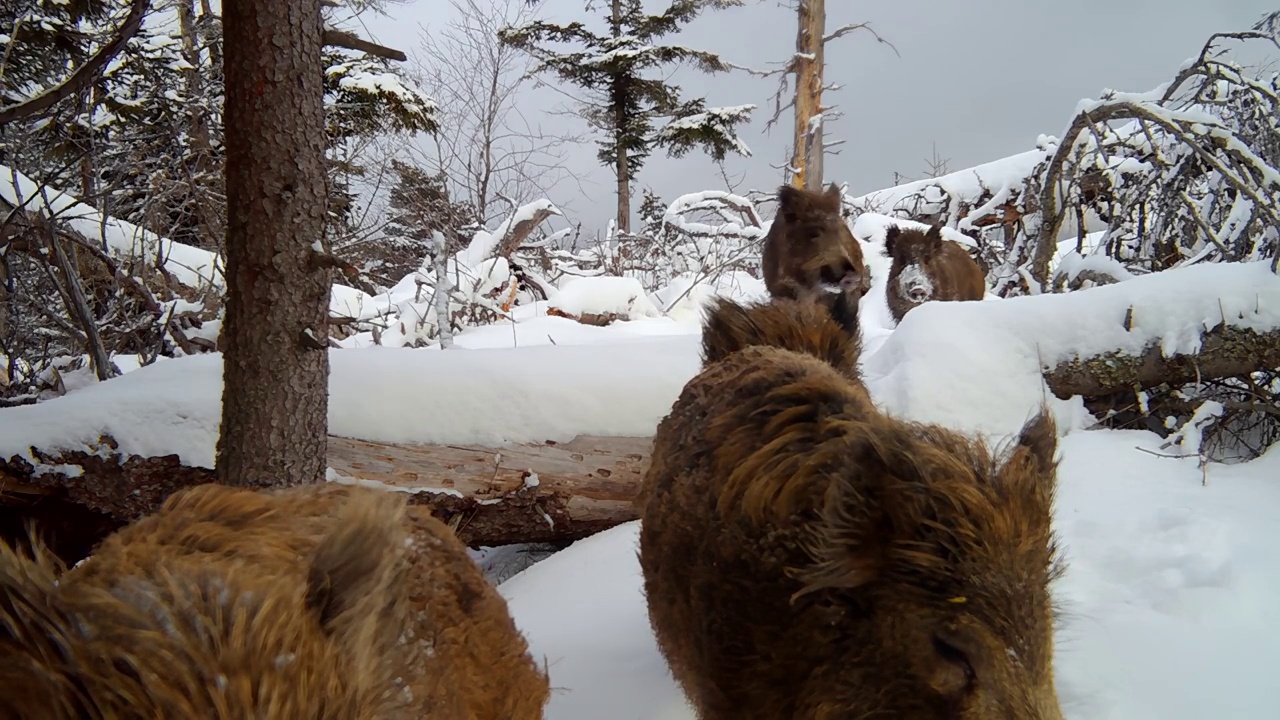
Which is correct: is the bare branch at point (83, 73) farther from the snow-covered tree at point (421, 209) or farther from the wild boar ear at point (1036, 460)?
the snow-covered tree at point (421, 209)

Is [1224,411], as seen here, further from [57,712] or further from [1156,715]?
[57,712]

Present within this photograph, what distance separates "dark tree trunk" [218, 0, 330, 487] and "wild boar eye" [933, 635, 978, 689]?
2.45 metres

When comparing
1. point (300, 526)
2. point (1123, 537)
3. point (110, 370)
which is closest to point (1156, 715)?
point (1123, 537)

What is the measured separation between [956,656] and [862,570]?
0.77 ft

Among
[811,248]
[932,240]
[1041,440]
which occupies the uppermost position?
[932,240]

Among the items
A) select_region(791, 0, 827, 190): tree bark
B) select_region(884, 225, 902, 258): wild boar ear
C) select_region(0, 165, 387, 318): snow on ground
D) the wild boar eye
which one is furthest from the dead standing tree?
the wild boar eye

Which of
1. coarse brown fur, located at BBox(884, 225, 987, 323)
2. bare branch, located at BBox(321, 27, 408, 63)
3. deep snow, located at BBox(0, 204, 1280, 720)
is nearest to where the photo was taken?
deep snow, located at BBox(0, 204, 1280, 720)

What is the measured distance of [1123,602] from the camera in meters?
2.50

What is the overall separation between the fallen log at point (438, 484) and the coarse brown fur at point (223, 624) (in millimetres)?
1379

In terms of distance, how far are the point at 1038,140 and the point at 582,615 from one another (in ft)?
40.6

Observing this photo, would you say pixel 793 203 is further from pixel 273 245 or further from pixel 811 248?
pixel 273 245

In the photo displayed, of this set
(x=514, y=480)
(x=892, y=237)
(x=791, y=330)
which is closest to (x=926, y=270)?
(x=892, y=237)

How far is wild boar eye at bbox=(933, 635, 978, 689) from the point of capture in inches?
Result: 51.3

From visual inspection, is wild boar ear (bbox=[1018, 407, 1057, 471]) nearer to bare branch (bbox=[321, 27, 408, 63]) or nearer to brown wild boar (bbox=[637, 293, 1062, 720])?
brown wild boar (bbox=[637, 293, 1062, 720])
